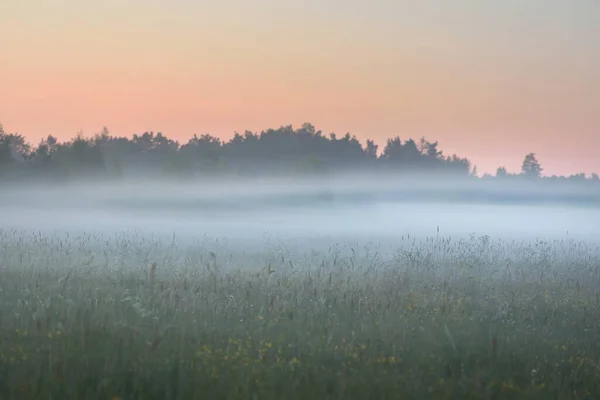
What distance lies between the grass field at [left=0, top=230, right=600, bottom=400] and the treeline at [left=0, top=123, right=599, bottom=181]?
50026mm

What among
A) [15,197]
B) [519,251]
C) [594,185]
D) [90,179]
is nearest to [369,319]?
[519,251]

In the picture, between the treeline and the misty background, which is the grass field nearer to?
the misty background

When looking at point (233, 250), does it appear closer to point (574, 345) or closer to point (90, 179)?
point (574, 345)

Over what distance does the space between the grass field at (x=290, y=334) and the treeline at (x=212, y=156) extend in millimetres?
50026

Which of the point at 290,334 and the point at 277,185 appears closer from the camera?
the point at 290,334

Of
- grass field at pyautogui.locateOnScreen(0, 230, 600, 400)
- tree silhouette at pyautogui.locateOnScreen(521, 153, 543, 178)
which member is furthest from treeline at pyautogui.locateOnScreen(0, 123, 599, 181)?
grass field at pyautogui.locateOnScreen(0, 230, 600, 400)

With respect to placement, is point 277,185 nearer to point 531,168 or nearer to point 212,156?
point 212,156

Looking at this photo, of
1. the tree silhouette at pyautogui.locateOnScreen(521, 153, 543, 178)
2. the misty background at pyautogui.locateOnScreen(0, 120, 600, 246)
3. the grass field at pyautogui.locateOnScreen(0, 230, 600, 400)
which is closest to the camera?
the grass field at pyautogui.locateOnScreen(0, 230, 600, 400)

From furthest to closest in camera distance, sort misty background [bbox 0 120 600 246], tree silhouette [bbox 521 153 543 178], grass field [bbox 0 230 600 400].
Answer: tree silhouette [bbox 521 153 543 178] → misty background [bbox 0 120 600 246] → grass field [bbox 0 230 600 400]

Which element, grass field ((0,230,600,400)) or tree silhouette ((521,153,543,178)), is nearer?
grass field ((0,230,600,400))

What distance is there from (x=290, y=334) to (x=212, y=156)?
218 feet

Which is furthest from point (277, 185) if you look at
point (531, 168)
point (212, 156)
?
point (531, 168)

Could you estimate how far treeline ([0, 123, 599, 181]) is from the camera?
6088 cm

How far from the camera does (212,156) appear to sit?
73688 mm
